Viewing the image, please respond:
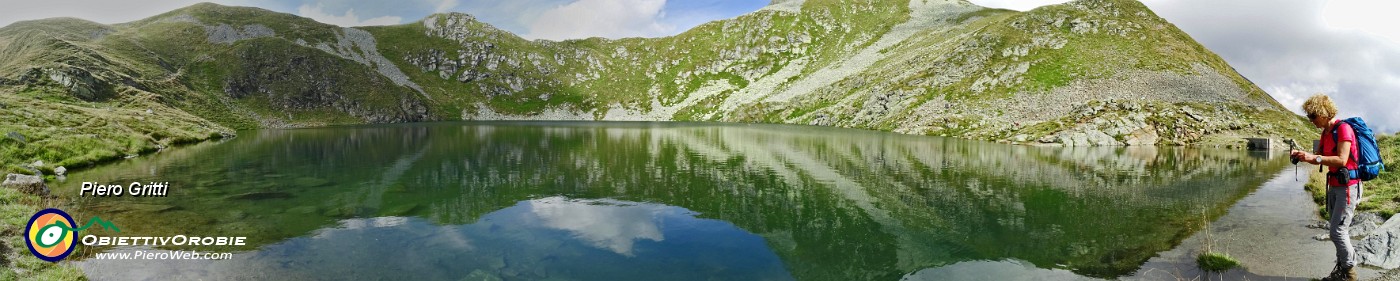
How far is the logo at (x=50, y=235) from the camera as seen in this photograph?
1645cm

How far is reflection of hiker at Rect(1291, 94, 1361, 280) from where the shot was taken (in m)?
12.4

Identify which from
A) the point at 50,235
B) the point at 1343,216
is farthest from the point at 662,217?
the point at 1343,216

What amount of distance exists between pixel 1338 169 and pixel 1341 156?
758 millimetres

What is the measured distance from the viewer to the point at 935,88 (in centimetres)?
13088

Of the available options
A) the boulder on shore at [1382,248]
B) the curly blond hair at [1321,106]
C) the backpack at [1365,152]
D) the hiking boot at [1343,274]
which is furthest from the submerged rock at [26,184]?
the boulder on shore at [1382,248]

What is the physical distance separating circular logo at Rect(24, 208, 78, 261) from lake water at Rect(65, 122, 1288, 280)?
0.62 meters

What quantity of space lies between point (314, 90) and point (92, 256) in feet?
648

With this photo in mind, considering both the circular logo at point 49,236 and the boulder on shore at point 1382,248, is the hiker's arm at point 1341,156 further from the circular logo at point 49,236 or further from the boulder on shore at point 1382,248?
the circular logo at point 49,236

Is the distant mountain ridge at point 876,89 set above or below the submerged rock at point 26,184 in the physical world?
above

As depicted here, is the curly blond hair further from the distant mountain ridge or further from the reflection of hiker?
the distant mountain ridge

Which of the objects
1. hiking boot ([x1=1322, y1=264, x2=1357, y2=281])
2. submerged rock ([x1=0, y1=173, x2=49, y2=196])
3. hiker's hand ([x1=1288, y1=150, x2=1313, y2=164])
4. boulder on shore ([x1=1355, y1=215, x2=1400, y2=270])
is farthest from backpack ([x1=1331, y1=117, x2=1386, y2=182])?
submerged rock ([x1=0, y1=173, x2=49, y2=196])

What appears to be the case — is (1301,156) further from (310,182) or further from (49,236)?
(310,182)

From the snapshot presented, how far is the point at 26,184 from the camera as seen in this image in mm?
27594

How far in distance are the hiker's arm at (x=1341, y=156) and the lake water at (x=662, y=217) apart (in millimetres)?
5607
